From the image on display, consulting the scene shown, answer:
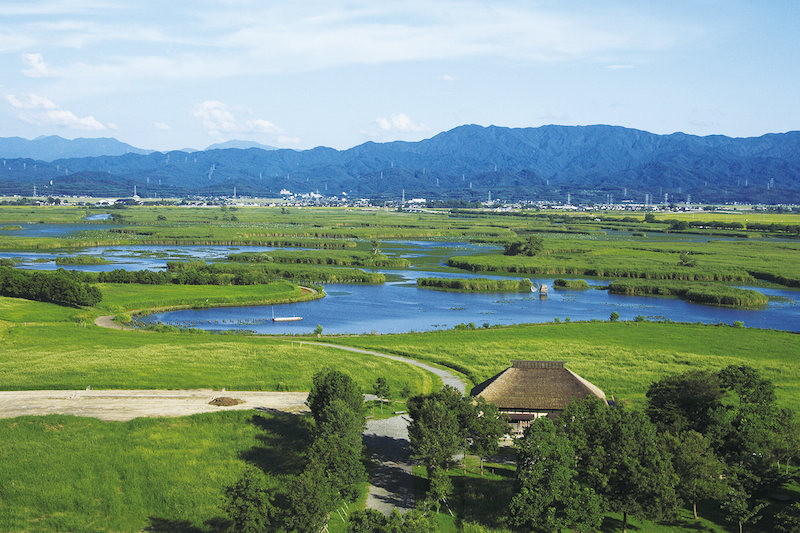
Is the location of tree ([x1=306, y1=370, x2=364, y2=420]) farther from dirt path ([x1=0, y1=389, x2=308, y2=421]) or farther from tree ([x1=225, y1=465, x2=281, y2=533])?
tree ([x1=225, y1=465, x2=281, y2=533])

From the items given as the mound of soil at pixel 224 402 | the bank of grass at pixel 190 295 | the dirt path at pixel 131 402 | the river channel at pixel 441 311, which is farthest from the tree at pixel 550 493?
the bank of grass at pixel 190 295

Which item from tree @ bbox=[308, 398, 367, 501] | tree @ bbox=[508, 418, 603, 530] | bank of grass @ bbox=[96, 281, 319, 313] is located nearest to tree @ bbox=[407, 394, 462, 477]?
tree @ bbox=[308, 398, 367, 501]

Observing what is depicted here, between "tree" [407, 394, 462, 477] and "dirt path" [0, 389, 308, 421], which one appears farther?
"dirt path" [0, 389, 308, 421]

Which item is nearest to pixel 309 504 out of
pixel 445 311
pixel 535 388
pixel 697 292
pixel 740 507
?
pixel 535 388

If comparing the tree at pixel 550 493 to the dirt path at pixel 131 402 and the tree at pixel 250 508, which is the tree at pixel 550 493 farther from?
the dirt path at pixel 131 402

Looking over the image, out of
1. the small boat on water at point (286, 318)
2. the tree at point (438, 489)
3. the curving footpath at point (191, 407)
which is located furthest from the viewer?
the small boat on water at point (286, 318)

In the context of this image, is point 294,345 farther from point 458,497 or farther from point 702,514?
point 702,514

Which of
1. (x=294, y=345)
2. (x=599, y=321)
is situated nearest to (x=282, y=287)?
(x=294, y=345)
